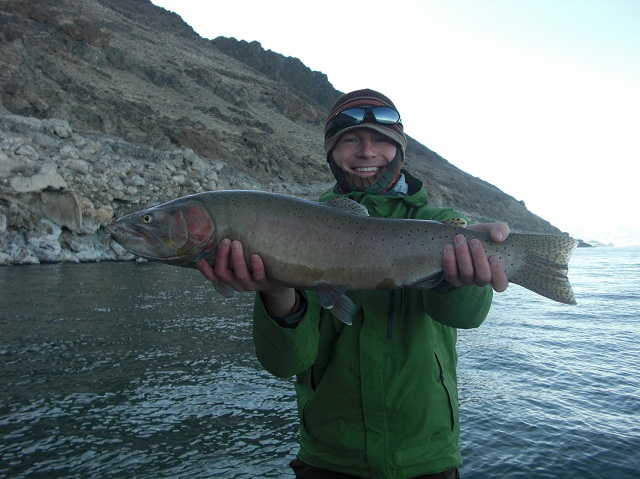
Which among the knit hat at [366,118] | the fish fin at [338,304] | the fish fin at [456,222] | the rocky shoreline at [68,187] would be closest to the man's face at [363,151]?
the knit hat at [366,118]

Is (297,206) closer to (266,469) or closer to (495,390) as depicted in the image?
(266,469)

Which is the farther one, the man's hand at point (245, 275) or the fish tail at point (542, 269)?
the fish tail at point (542, 269)

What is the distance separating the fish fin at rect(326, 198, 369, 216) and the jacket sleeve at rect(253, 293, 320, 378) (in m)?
0.70

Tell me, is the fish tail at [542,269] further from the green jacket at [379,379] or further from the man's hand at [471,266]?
the green jacket at [379,379]

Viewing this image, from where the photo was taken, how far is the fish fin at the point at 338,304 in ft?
8.96

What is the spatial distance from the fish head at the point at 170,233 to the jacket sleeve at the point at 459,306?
139 cm

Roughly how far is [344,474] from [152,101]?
62.9 meters

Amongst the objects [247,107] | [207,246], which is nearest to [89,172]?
[207,246]

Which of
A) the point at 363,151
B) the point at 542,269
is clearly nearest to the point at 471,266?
the point at 542,269

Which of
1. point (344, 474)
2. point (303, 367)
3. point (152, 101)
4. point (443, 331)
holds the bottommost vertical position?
point (344, 474)

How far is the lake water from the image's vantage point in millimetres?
6633

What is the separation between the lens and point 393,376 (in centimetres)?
267

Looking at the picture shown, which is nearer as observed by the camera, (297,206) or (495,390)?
(297,206)

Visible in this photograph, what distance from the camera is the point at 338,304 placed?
109 inches
